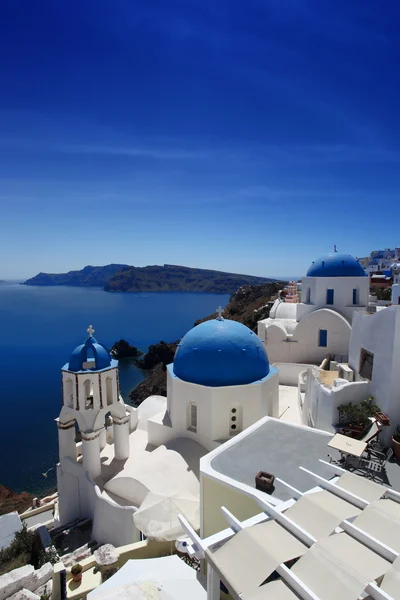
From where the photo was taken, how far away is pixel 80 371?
42.5ft

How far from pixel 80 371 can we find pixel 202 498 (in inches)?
273

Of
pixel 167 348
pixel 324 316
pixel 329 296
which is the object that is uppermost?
pixel 329 296

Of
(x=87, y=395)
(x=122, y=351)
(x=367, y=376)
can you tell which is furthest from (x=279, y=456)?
(x=122, y=351)

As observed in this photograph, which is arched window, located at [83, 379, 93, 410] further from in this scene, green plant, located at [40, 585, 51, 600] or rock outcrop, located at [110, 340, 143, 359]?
rock outcrop, located at [110, 340, 143, 359]

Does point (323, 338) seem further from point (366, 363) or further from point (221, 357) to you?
point (221, 357)

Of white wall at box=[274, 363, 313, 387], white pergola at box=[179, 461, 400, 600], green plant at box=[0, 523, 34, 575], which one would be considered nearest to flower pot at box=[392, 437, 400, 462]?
white pergola at box=[179, 461, 400, 600]

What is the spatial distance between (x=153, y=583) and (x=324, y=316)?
48.1 ft

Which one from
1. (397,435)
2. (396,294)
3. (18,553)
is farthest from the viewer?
(18,553)

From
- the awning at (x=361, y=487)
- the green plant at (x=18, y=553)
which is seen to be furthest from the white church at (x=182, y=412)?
the awning at (x=361, y=487)

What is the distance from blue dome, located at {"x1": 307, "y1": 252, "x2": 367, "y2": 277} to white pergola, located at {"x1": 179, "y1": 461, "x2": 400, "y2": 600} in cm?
1530

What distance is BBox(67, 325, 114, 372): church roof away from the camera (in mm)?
13203

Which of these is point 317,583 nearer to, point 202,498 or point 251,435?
point 202,498

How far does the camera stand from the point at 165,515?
9766mm

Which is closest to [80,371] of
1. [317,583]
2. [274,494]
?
[274,494]
